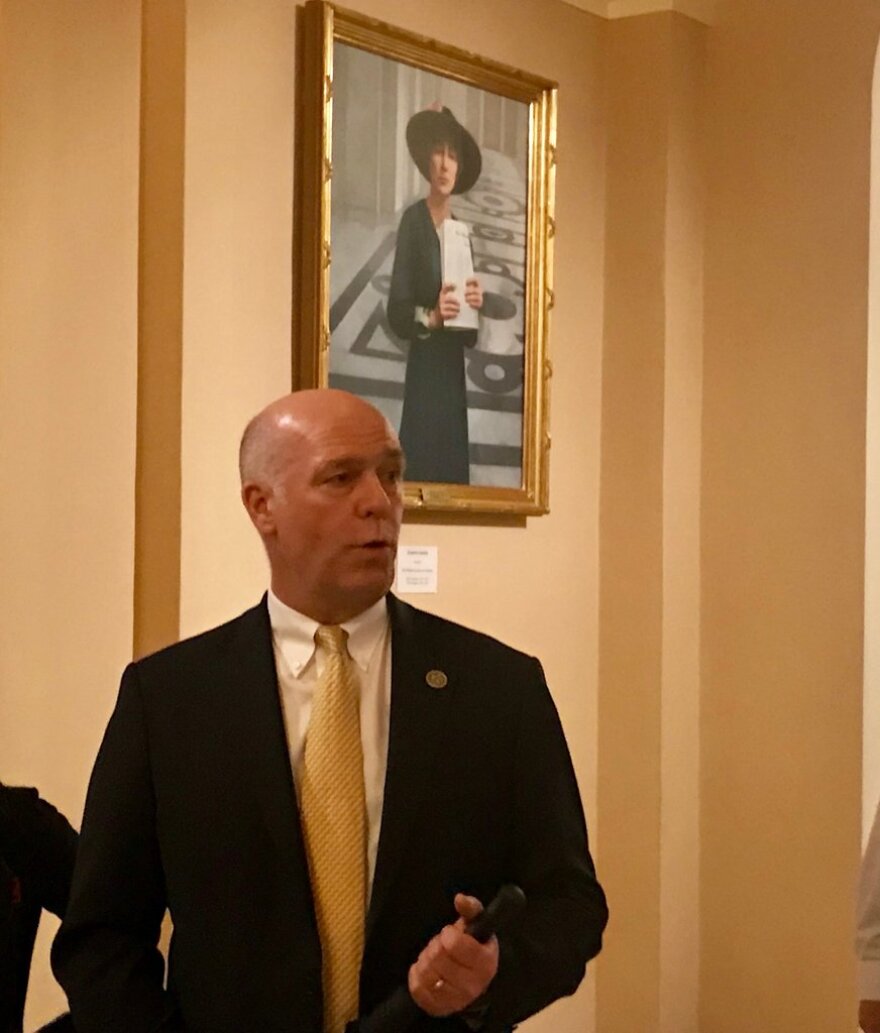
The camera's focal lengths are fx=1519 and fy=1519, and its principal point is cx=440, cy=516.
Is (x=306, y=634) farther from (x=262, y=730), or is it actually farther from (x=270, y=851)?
(x=270, y=851)

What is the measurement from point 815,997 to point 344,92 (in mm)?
2391

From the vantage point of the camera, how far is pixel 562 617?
385 centimetres

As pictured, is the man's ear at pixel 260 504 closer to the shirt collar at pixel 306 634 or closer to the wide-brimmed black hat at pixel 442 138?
A: the shirt collar at pixel 306 634

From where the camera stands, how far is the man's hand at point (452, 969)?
5.10ft

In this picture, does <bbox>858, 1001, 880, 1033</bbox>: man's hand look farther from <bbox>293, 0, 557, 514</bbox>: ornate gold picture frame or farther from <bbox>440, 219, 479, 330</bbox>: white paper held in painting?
<bbox>440, 219, 479, 330</bbox>: white paper held in painting

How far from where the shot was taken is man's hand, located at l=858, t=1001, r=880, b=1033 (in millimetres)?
2143

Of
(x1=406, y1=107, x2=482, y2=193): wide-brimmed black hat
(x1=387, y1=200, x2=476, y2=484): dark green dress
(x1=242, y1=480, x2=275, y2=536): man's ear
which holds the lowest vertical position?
(x1=242, y1=480, x2=275, y2=536): man's ear

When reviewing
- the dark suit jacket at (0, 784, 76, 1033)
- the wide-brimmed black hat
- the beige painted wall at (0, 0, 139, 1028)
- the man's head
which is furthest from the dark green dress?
the man's head

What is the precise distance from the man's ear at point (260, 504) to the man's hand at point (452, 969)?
0.51 m

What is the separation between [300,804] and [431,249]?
198 centimetres

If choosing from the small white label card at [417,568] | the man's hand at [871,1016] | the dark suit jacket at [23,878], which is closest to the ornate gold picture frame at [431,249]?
the small white label card at [417,568]

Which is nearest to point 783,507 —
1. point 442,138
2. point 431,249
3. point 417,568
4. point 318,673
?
point 417,568

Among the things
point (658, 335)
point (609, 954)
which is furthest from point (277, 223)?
point (609, 954)

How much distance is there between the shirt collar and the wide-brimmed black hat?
6.07 feet
